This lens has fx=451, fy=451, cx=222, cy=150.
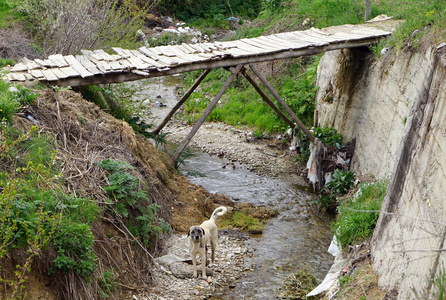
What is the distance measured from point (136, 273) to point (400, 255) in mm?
3276

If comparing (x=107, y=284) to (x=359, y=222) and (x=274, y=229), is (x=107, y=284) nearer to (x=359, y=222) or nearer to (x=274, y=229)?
(x=359, y=222)

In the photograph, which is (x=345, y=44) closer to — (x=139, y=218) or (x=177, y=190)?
(x=177, y=190)

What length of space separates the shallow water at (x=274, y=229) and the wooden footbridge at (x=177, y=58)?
Answer: 1582 mm

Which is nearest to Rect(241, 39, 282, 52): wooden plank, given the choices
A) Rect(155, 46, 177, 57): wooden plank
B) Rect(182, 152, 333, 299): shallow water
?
Rect(155, 46, 177, 57): wooden plank

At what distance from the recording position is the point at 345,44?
382 inches

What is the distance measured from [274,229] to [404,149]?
3.41 meters

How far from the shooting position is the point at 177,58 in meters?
8.85

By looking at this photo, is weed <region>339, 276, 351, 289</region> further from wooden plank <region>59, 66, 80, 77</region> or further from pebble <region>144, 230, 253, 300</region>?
wooden plank <region>59, 66, 80, 77</region>

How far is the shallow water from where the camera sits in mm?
6742

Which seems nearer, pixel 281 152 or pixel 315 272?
pixel 315 272

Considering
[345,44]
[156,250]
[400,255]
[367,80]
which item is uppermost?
[345,44]

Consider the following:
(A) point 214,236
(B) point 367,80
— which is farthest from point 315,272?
(B) point 367,80

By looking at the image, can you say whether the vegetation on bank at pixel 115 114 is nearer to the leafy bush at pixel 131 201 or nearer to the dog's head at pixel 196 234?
the leafy bush at pixel 131 201

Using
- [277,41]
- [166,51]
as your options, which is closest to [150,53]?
[166,51]
